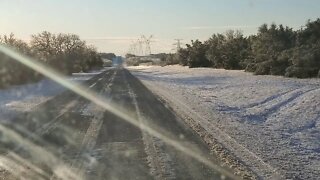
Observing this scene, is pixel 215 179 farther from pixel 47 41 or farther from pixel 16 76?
pixel 47 41

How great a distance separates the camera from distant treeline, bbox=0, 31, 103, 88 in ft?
119

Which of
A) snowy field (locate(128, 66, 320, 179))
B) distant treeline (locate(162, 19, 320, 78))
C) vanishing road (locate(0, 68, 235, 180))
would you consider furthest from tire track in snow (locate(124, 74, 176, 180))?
distant treeline (locate(162, 19, 320, 78))

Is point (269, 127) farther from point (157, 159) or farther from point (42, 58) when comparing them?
point (42, 58)

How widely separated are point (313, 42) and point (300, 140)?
26.8 metres

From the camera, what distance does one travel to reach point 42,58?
5388 centimetres

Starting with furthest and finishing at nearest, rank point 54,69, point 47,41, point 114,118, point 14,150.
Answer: point 47,41 < point 54,69 < point 114,118 < point 14,150

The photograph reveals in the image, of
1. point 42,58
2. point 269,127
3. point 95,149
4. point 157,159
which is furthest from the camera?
point 42,58

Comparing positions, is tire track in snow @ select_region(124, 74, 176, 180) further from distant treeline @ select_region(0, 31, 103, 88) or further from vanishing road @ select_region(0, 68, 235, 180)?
distant treeline @ select_region(0, 31, 103, 88)

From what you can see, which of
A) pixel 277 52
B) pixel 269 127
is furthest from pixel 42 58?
pixel 269 127

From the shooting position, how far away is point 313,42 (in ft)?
120

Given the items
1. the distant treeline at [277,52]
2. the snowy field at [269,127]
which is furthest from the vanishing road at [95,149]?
the distant treeline at [277,52]

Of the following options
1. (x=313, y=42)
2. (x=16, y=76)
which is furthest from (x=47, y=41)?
(x=313, y=42)

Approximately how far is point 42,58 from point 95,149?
149 feet

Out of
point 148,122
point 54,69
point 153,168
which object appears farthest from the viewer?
point 54,69
